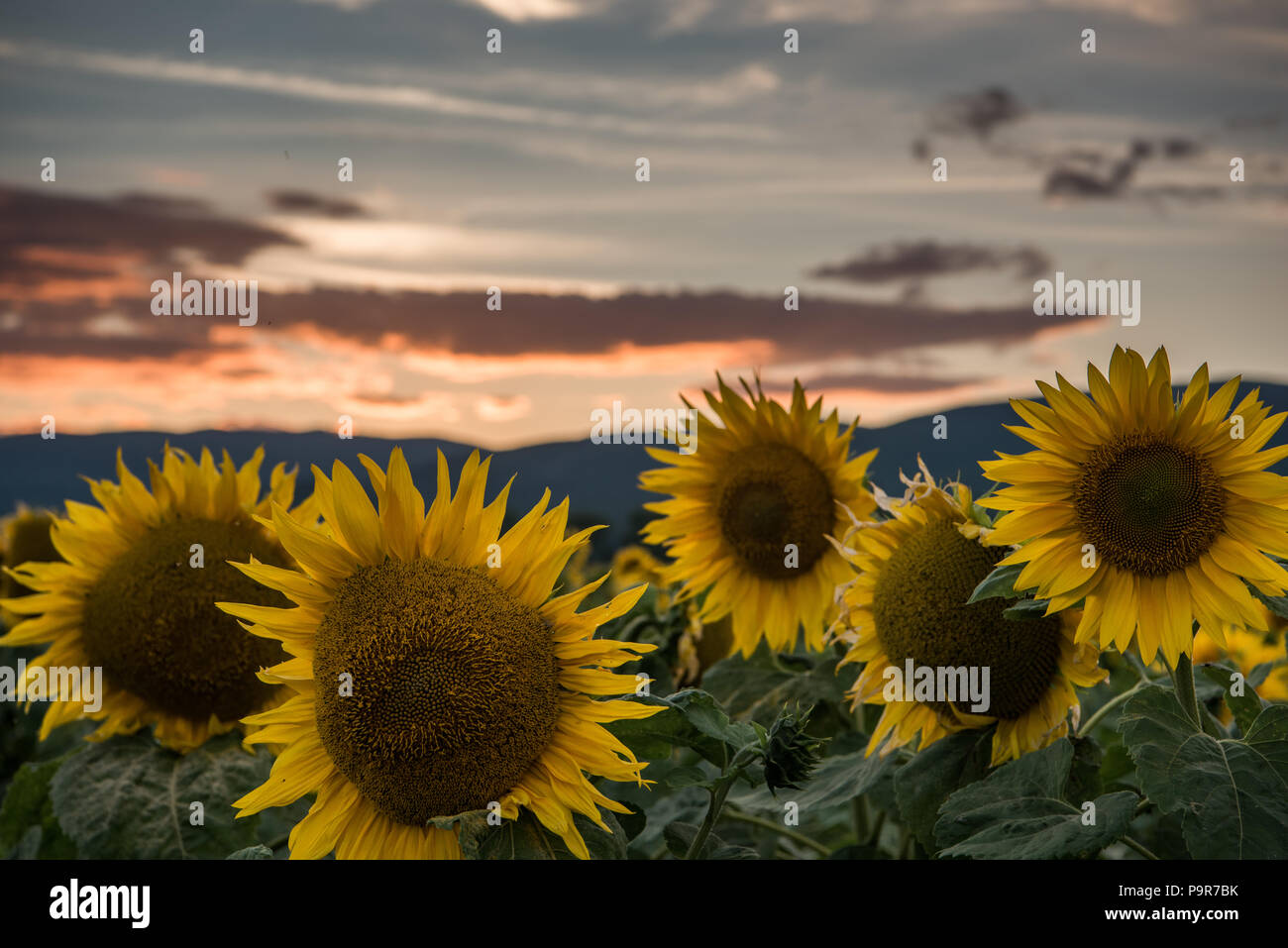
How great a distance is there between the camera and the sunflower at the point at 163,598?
11.0ft

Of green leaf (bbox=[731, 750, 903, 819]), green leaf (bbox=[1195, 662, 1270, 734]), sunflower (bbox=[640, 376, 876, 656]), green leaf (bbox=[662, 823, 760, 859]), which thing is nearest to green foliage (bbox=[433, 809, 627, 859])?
green leaf (bbox=[662, 823, 760, 859])

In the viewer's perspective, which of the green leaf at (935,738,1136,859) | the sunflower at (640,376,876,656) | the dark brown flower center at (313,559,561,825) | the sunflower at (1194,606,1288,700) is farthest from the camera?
the sunflower at (1194,606,1288,700)

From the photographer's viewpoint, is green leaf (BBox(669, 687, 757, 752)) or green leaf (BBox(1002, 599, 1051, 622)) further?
green leaf (BBox(1002, 599, 1051, 622))

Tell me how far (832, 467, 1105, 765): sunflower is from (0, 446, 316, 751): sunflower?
5.91ft

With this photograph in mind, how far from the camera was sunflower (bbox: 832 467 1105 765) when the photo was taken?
2.94 metres

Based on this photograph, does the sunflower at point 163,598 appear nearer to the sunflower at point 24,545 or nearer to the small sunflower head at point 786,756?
the small sunflower head at point 786,756

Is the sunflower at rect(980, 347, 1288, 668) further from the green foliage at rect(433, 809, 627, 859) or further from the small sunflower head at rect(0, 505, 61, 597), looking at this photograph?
the small sunflower head at rect(0, 505, 61, 597)

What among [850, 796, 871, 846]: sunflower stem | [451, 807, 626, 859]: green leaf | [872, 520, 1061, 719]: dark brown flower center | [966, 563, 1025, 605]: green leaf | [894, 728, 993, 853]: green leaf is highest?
[966, 563, 1025, 605]: green leaf

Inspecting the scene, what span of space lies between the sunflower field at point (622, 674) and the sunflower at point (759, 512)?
55 centimetres

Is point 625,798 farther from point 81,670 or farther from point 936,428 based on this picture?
point 81,670

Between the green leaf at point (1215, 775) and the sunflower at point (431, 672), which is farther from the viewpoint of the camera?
the green leaf at point (1215, 775)

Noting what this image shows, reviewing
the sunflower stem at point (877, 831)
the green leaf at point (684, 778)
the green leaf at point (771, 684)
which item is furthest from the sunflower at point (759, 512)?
the green leaf at point (684, 778)
